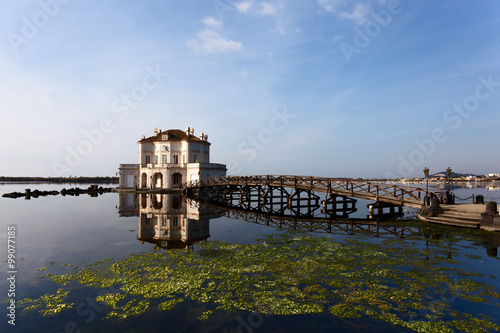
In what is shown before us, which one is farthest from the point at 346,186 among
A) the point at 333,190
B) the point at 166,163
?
the point at 166,163

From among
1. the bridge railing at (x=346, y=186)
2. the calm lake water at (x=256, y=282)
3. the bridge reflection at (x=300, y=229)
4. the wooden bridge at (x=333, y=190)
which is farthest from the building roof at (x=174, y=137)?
the calm lake water at (x=256, y=282)

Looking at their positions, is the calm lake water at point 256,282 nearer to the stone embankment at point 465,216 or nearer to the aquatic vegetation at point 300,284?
A: the aquatic vegetation at point 300,284

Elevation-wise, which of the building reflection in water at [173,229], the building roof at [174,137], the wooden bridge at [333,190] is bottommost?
the building reflection in water at [173,229]

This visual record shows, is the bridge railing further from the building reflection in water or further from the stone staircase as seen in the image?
the building reflection in water

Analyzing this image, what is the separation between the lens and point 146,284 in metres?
8.24

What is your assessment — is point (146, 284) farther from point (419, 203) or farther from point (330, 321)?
point (419, 203)

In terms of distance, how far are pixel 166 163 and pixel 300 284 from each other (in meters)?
44.1

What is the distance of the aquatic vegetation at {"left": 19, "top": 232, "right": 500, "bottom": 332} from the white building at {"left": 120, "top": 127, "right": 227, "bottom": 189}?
3611 cm

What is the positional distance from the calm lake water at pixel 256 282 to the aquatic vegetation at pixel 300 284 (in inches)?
1.4

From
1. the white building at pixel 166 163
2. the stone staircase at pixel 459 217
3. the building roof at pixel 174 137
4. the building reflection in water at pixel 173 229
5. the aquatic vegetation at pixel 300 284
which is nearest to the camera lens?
the aquatic vegetation at pixel 300 284

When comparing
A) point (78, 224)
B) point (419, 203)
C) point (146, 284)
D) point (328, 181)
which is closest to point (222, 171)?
point (328, 181)

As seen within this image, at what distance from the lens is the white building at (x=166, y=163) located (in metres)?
47.2

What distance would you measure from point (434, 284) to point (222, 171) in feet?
137

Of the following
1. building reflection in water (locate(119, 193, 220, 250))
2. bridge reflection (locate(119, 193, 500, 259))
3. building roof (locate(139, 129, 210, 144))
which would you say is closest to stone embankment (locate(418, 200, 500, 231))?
bridge reflection (locate(119, 193, 500, 259))
